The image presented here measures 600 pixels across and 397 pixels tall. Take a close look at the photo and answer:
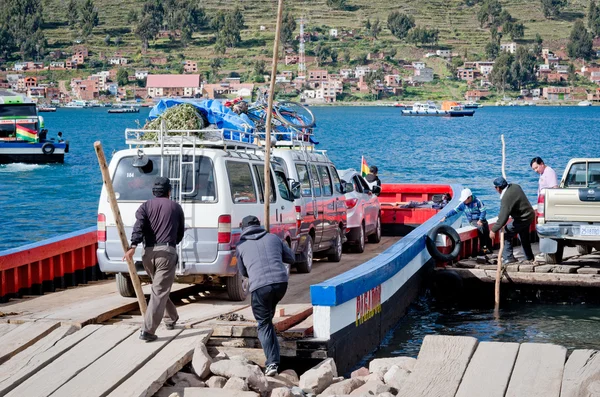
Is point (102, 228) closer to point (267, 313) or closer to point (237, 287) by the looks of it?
point (237, 287)

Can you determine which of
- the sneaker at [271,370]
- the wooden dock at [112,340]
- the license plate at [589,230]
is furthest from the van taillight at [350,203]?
the sneaker at [271,370]

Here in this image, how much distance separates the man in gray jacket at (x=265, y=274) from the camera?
403 inches

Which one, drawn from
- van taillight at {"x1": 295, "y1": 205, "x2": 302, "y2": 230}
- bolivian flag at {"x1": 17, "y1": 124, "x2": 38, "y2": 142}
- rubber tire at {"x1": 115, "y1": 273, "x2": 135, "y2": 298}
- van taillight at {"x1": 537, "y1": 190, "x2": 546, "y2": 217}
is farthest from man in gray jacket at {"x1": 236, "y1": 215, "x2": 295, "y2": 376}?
bolivian flag at {"x1": 17, "y1": 124, "x2": 38, "y2": 142}

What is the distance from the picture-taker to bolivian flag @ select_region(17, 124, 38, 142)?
61412mm

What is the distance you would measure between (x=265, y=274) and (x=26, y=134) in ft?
179

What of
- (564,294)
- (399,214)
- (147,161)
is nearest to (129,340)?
(147,161)

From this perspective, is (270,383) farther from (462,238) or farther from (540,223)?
(462,238)

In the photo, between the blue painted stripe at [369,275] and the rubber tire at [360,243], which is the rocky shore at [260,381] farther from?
the rubber tire at [360,243]

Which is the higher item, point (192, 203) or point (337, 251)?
point (192, 203)

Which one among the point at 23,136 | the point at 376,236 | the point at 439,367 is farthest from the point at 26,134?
the point at 439,367

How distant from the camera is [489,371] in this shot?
9852 millimetres

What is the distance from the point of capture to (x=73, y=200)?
5494cm

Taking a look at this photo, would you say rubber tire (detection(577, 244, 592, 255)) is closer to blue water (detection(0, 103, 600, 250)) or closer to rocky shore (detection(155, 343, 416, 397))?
Answer: rocky shore (detection(155, 343, 416, 397))

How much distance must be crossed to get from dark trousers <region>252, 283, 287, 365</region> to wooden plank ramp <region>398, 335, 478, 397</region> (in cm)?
145
